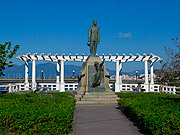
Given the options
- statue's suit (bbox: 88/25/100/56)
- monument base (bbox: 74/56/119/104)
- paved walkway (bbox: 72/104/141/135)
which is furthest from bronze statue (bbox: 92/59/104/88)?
paved walkway (bbox: 72/104/141/135)

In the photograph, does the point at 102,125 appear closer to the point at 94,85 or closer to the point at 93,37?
the point at 94,85

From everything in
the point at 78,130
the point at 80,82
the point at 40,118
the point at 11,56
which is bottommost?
the point at 78,130

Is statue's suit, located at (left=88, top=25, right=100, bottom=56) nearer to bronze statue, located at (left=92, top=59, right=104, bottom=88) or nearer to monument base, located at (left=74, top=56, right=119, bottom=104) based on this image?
monument base, located at (left=74, top=56, right=119, bottom=104)

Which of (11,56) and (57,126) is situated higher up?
(11,56)

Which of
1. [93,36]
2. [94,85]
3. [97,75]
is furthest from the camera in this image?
[93,36]

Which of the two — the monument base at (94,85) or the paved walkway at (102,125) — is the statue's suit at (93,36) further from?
the paved walkway at (102,125)

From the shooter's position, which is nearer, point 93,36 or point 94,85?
point 94,85

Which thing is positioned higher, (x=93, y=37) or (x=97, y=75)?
(x=93, y=37)

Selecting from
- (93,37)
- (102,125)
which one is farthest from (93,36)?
(102,125)

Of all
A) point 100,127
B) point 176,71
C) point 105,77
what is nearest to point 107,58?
point 105,77

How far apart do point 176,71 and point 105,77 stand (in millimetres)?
5859

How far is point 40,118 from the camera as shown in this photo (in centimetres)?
615

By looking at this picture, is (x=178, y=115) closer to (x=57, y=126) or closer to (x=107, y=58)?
(x=57, y=126)

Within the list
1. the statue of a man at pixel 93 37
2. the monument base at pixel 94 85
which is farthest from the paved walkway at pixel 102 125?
the statue of a man at pixel 93 37
